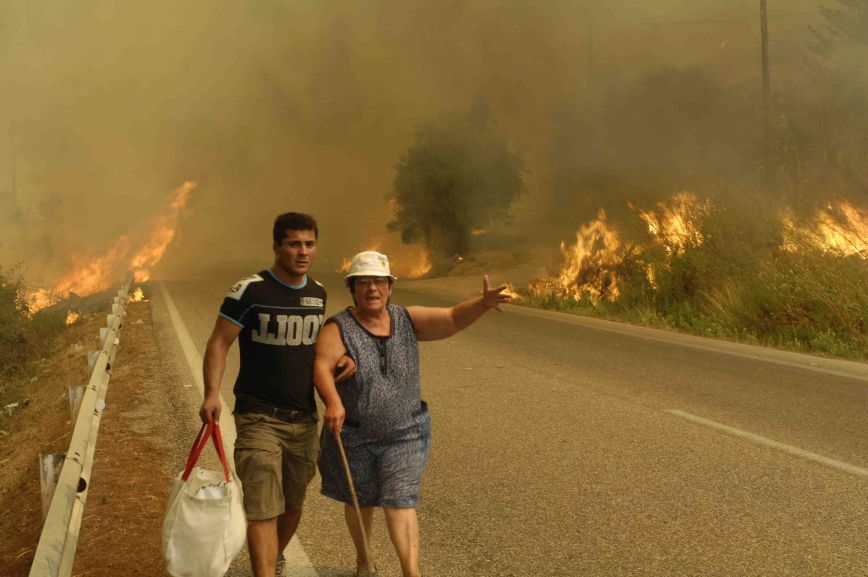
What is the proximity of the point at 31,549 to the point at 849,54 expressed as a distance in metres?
32.3

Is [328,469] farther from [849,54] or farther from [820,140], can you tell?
[849,54]

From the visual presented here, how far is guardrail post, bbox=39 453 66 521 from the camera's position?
367 cm

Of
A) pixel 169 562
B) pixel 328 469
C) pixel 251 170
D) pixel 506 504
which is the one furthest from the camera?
pixel 251 170

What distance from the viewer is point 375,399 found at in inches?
127

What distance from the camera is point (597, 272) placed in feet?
58.0

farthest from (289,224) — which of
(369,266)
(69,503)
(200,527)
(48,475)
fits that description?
(48,475)

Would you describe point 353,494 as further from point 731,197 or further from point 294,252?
point 731,197

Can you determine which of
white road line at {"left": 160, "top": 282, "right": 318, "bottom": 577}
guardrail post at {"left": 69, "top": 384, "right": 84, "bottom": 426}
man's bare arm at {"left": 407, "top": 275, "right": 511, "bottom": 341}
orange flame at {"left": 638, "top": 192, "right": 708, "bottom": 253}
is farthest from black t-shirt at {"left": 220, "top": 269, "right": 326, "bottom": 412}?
orange flame at {"left": 638, "top": 192, "right": 708, "bottom": 253}

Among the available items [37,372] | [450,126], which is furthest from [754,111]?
[37,372]

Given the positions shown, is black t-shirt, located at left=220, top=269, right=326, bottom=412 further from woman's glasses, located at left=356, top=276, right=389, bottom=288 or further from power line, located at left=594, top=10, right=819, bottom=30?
power line, located at left=594, top=10, right=819, bottom=30

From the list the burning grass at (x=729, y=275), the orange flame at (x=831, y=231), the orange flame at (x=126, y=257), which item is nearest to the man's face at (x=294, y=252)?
the burning grass at (x=729, y=275)

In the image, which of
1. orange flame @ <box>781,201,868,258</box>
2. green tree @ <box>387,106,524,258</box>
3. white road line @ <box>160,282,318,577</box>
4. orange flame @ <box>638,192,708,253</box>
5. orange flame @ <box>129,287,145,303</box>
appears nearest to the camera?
white road line @ <box>160,282,318,577</box>

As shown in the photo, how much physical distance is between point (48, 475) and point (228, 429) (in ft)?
7.22

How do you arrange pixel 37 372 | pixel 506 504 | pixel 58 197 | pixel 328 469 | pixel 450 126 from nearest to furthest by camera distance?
1. pixel 328 469
2. pixel 506 504
3. pixel 37 372
4. pixel 450 126
5. pixel 58 197
